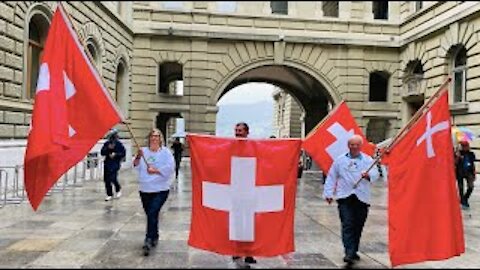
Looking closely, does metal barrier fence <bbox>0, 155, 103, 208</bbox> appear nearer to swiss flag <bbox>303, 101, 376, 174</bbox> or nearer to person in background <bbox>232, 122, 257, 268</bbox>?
swiss flag <bbox>303, 101, 376, 174</bbox>

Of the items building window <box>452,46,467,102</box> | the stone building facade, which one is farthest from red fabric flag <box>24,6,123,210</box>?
building window <box>452,46,467,102</box>

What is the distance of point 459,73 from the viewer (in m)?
22.2

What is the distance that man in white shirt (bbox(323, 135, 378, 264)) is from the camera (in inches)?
268

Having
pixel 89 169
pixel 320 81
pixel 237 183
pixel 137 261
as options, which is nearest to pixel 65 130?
pixel 137 261

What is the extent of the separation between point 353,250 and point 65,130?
3.75 meters

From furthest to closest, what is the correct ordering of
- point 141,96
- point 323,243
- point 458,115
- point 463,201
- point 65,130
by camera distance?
point 141,96 < point 458,115 < point 463,201 < point 323,243 < point 65,130

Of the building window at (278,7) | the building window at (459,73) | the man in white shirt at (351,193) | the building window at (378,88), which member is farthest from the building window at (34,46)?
the building window at (378,88)

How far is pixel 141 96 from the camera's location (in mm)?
26969

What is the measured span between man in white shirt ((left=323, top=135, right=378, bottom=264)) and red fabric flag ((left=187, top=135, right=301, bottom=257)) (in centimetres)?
66

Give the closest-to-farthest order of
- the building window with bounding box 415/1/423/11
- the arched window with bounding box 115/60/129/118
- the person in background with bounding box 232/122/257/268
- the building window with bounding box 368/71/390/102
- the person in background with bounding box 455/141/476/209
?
the person in background with bounding box 232/122/257/268, the person in background with bounding box 455/141/476/209, the arched window with bounding box 115/60/129/118, the building window with bounding box 415/1/423/11, the building window with bounding box 368/71/390/102

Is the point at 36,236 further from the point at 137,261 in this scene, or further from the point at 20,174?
the point at 20,174

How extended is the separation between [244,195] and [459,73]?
1828 cm

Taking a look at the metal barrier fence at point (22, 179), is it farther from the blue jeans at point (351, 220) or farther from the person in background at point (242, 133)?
the blue jeans at point (351, 220)

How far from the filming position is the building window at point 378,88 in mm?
29656
